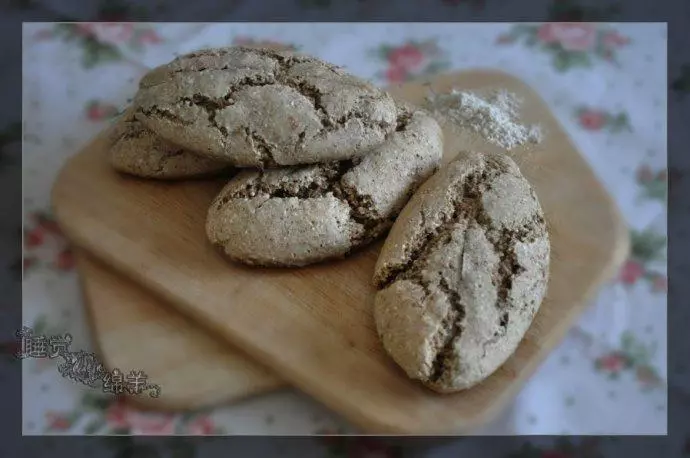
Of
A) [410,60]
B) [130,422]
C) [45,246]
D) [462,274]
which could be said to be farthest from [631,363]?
[45,246]

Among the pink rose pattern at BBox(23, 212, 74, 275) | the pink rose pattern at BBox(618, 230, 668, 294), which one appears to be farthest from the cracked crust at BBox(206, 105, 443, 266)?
the pink rose pattern at BBox(618, 230, 668, 294)

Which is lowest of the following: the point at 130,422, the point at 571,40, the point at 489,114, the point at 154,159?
the point at 130,422

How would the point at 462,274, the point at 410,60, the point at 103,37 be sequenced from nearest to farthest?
the point at 462,274, the point at 103,37, the point at 410,60

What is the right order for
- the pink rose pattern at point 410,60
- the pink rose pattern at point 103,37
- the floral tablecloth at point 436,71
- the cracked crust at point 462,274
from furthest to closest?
the pink rose pattern at point 410,60
the pink rose pattern at point 103,37
the floral tablecloth at point 436,71
the cracked crust at point 462,274

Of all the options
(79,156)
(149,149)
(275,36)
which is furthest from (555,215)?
(79,156)

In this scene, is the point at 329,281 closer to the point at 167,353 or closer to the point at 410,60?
the point at 167,353

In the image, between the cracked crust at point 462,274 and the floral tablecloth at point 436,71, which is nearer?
the cracked crust at point 462,274

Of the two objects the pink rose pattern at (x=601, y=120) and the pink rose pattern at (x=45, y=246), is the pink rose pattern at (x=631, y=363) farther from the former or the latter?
the pink rose pattern at (x=45, y=246)

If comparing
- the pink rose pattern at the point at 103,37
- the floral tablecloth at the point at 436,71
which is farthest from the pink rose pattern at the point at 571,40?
the pink rose pattern at the point at 103,37
